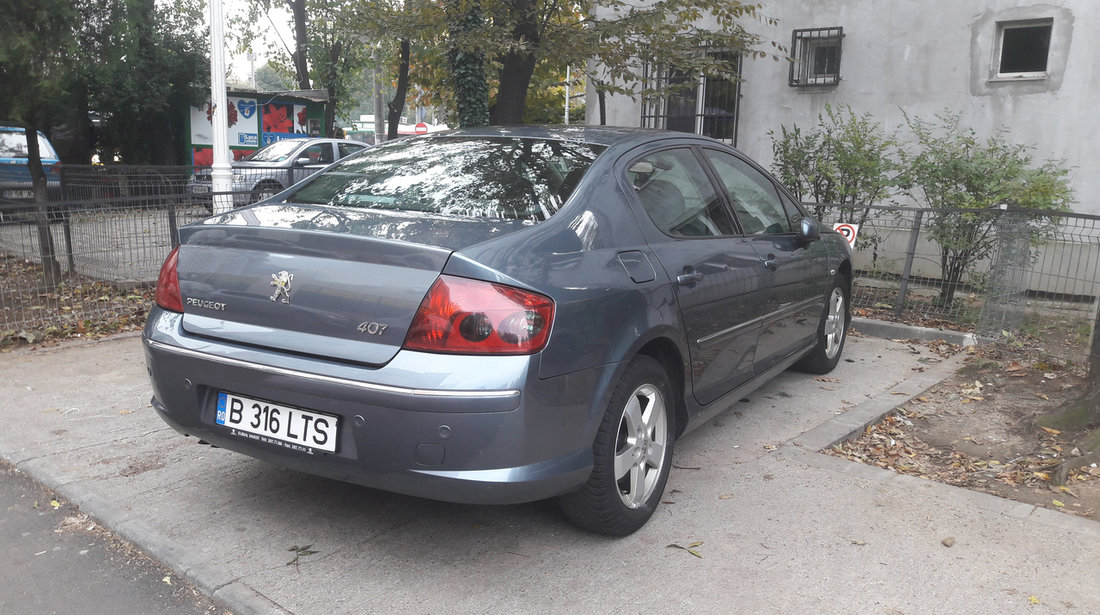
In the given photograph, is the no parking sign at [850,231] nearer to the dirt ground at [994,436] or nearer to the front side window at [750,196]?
the dirt ground at [994,436]

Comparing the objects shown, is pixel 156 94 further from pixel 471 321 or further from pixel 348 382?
pixel 471 321

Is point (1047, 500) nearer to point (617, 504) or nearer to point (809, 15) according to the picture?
point (617, 504)

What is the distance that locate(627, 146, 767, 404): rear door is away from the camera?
3.71 metres

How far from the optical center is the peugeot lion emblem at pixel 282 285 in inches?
119

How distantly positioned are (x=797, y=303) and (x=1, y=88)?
292 inches

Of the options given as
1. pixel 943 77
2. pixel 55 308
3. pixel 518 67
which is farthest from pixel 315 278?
pixel 943 77

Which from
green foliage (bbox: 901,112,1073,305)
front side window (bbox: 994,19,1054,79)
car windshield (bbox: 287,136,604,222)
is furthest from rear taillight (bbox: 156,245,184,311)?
front side window (bbox: 994,19,1054,79)

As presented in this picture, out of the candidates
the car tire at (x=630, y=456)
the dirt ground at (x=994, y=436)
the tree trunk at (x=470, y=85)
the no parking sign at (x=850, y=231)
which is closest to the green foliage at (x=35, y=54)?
the tree trunk at (x=470, y=85)

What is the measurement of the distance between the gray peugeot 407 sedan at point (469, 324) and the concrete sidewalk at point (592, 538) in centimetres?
32

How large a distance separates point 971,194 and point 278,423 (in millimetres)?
6826

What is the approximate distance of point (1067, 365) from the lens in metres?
6.03

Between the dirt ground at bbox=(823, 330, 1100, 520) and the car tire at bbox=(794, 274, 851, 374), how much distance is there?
0.66m

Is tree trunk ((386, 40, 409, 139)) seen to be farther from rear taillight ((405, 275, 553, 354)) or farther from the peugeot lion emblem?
rear taillight ((405, 275, 553, 354))

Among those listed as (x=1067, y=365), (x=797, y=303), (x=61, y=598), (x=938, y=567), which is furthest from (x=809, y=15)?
(x=61, y=598)
